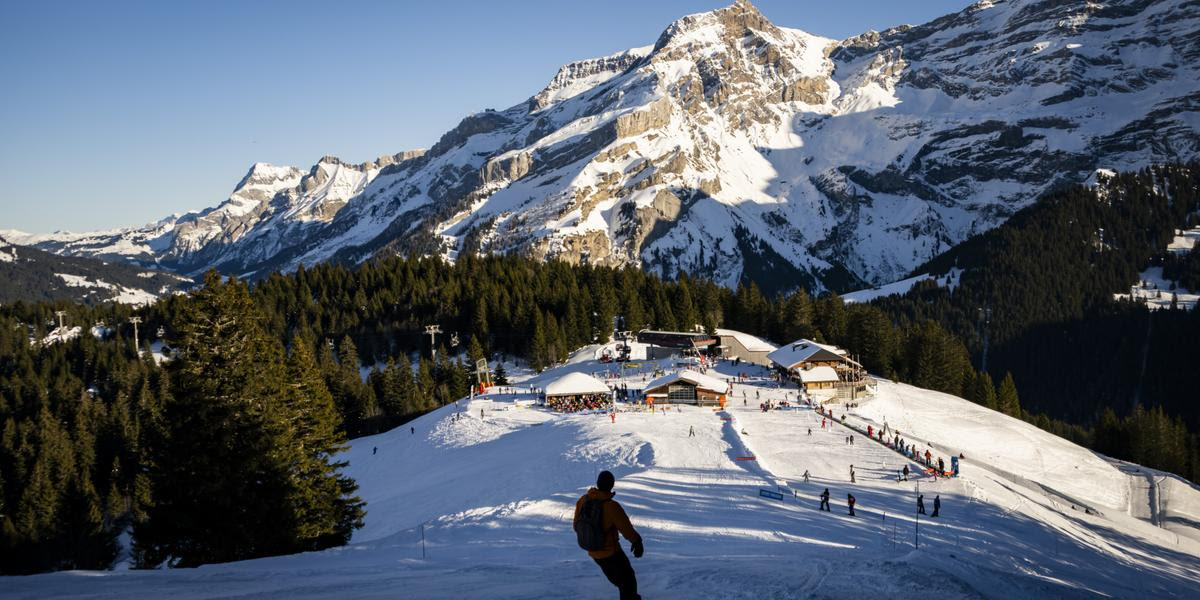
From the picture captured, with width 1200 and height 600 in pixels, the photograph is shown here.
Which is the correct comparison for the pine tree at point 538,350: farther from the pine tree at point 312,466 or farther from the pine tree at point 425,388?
the pine tree at point 312,466

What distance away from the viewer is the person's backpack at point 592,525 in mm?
9750

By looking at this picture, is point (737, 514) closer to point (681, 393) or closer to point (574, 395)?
point (681, 393)

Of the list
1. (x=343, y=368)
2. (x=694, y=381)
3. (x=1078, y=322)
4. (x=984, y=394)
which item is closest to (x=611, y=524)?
(x=694, y=381)

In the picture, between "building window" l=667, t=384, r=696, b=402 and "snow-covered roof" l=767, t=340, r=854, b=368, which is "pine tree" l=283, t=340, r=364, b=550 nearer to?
"building window" l=667, t=384, r=696, b=402

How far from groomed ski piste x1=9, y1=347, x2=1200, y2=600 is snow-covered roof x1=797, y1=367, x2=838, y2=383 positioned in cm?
340

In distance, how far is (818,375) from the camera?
225 ft

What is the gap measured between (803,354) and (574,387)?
23222mm

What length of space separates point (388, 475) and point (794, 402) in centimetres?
3423

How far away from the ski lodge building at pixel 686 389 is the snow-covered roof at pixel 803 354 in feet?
32.5

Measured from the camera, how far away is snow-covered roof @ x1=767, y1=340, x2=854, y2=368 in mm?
69312

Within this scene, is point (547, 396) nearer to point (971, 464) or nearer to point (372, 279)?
point (971, 464)

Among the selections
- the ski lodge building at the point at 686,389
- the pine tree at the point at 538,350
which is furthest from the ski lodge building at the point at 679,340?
the ski lodge building at the point at 686,389

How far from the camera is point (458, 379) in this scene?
255 ft

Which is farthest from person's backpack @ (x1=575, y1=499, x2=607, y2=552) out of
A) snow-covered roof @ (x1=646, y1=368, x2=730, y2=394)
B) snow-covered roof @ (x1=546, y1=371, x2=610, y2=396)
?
snow-covered roof @ (x1=546, y1=371, x2=610, y2=396)
